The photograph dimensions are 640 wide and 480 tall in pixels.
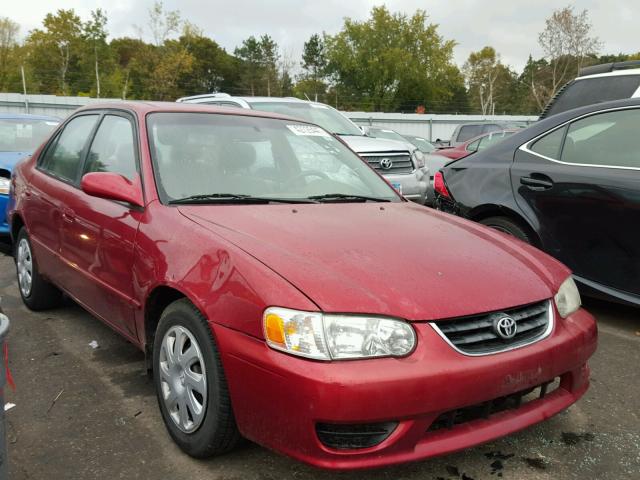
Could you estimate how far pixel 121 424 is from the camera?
8.82 feet

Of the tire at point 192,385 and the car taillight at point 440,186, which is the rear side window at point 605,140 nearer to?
the car taillight at point 440,186

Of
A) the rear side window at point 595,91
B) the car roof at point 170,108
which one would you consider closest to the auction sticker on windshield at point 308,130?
the car roof at point 170,108

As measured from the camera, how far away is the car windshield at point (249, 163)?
114 inches

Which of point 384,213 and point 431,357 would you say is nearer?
point 431,357

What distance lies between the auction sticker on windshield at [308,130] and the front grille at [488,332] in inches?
75.1

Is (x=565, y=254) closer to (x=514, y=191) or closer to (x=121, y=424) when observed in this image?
(x=514, y=191)

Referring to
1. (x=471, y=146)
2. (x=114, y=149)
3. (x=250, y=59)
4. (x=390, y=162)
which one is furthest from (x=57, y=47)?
(x=114, y=149)

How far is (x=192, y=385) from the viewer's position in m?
2.31

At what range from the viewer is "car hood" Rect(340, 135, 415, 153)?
7574 mm

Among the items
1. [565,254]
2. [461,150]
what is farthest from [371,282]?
[461,150]

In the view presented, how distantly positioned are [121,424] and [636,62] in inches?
253

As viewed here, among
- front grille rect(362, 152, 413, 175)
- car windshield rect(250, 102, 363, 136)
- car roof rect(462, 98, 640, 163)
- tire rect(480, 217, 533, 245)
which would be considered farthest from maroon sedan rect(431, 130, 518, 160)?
tire rect(480, 217, 533, 245)

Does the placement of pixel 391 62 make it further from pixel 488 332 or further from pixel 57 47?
pixel 488 332

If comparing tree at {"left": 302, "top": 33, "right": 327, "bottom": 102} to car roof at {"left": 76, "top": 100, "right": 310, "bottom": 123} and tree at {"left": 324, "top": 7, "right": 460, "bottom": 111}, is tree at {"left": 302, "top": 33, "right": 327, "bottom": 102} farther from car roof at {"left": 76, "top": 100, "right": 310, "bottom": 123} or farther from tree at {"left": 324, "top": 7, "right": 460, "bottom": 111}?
car roof at {"left": 76, "top": 100, "right": 310, "bottom": 123}
